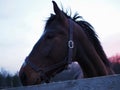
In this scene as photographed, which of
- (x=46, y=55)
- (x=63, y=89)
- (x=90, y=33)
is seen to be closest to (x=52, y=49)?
(x=46, y=55)

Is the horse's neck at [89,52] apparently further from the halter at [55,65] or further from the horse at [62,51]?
the halter at [55,65]

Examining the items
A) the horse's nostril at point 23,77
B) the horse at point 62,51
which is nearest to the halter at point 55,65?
the horse at point 62,51

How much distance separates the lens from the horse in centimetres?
392

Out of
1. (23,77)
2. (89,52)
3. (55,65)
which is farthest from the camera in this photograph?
(89,52)

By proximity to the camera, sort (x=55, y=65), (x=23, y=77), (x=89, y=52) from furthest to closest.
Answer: (x=89, y=52) → (x=55, y=65) → (x=23, y=77)

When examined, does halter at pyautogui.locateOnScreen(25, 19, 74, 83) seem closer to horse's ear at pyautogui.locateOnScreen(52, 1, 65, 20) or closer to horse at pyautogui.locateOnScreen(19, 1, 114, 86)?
horse at pyautogui.locateOnScreen(19, 1, 114, 86)

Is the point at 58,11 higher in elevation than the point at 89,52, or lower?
higher

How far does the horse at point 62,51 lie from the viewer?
3.92m

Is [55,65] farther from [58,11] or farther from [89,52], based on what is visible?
[58,11]

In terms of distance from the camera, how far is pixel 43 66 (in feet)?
13.0

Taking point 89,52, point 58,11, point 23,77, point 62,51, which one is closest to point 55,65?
point 62,51

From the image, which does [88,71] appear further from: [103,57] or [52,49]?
[52,49]

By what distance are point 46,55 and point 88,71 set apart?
0.72 meters

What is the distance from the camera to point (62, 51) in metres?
4.11
